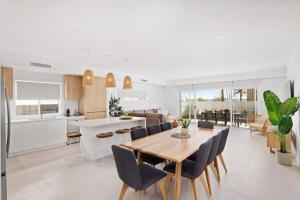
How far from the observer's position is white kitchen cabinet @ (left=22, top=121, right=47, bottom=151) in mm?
4352

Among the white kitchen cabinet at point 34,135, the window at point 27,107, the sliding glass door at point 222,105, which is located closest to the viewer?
the white kitchen cabinet at point 34,135

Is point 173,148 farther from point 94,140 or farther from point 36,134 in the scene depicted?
point 36,134

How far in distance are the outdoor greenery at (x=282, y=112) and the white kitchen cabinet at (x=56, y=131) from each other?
5836 millimetres

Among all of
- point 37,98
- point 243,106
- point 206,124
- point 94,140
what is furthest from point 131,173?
point 243,106

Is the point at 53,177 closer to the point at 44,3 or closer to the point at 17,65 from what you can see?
the point at 44,3

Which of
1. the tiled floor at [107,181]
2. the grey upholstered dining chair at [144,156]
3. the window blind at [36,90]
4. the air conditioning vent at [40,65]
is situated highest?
the air conditioning vent at [40,65]

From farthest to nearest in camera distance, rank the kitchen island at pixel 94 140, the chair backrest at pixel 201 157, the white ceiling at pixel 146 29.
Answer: the kitchen island at pixel 94 140
the white ceiling at pixel 146 29
the chair backrest at pixel 201 157

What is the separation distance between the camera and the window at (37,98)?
4.85 meters

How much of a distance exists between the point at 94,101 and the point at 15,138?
98.7 inches

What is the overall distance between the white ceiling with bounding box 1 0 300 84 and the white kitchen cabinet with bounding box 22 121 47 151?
68.4 inches

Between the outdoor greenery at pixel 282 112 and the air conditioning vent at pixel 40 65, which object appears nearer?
the outdoor greenery at pixel 282 112

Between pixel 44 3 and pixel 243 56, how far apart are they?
5.08m


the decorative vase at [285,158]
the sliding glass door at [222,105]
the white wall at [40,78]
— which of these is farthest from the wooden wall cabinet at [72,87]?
the sliding glass door at [222,105]

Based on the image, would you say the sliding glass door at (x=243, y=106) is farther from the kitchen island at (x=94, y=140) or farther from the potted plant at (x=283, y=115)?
the kitchen island at (x=94, y=140)
